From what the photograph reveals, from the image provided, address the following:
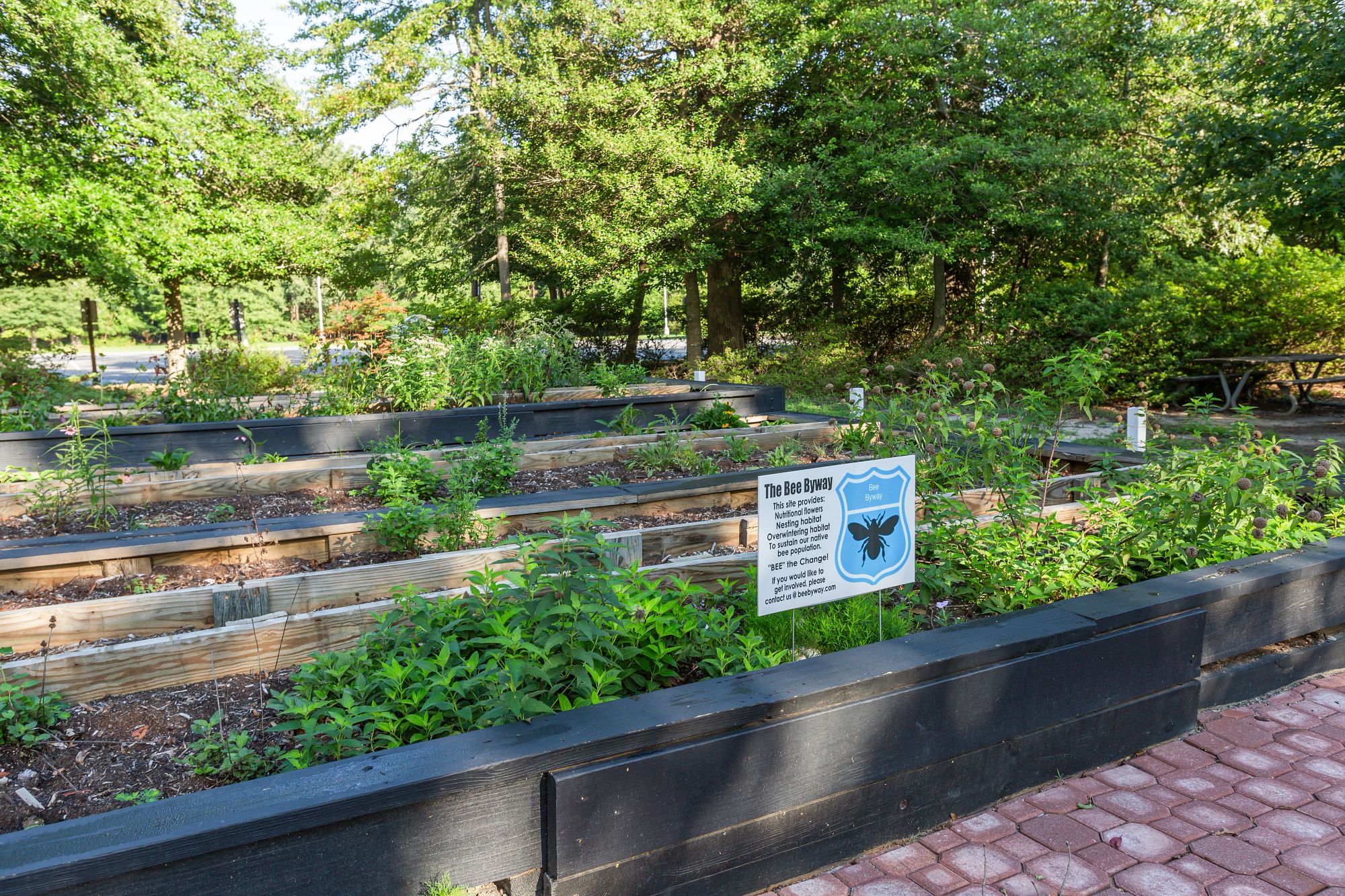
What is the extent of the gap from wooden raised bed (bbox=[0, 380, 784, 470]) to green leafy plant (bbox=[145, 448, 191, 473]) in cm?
41

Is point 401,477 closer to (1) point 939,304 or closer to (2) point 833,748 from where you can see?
(2) point 833,748

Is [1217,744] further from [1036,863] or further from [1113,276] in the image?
[1113,276]

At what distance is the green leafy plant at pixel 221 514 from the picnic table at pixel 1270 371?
11.9 meters

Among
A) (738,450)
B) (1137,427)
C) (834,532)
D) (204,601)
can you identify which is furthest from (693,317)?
(834,532)

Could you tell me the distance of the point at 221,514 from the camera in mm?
5023

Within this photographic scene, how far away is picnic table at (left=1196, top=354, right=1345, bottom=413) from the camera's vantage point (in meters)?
11.7

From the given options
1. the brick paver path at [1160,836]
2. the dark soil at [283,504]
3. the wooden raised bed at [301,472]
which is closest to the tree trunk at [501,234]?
the wooden raised bed at [301,472]

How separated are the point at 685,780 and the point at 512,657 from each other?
0.59 metres

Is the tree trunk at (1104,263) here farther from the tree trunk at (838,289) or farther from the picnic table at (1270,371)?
the tree trunk at (838,289)

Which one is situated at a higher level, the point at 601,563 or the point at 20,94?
the point at 20,94

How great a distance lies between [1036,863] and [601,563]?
160 centimetres

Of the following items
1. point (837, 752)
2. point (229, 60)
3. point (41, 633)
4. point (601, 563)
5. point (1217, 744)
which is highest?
point (229, 60)

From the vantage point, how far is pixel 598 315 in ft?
71.5

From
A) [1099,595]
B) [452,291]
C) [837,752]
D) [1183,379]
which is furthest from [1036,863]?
[452,291]
